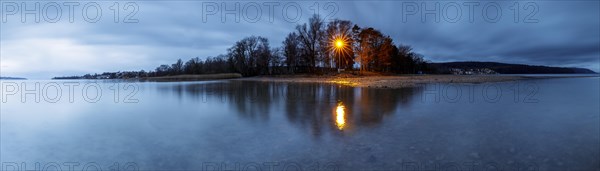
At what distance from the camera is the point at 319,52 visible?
2104 inches

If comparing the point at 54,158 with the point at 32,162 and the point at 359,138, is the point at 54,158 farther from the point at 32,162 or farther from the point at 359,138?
the point at 359,138

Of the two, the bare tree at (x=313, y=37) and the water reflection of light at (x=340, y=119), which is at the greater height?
the bare tree at (x=313, y=37)

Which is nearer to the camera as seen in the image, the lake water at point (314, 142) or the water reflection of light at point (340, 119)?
the lake water at point (314, 142)

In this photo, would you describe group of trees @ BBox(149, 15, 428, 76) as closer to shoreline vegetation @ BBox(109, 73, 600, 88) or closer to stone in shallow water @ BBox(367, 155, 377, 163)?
shoreline vegetation @ BBox(109, 73, 600, 88)

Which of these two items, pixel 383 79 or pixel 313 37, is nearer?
pixel 383 79

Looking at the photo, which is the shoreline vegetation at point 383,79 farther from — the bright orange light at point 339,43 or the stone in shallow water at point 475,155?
the stone in shallow water at point 475,155

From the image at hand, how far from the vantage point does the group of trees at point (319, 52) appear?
2064 inches

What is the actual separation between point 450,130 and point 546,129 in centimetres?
190

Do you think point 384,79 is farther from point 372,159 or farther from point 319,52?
point 372,159

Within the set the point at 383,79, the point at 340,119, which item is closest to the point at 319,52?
the point at 383,79

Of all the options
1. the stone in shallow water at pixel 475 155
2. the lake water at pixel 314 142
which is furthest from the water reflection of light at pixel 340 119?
the stone in shallow water at pixel 475 155

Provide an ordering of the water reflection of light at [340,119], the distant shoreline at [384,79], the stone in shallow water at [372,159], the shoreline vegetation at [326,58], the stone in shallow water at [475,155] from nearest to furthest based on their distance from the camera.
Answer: the stone in shallow water at [372,159]
the stone in shallow water at [475,155]
the water reflection of light at [340,119]
the distant shoreline at [384,79]
the shoreline vegetation at [326,58]

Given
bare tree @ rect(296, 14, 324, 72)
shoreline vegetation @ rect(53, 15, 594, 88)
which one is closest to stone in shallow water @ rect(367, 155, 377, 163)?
shoreline vegetation @ rect(53, 15, 594, 88)

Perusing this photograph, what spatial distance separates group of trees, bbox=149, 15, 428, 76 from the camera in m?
52.4
